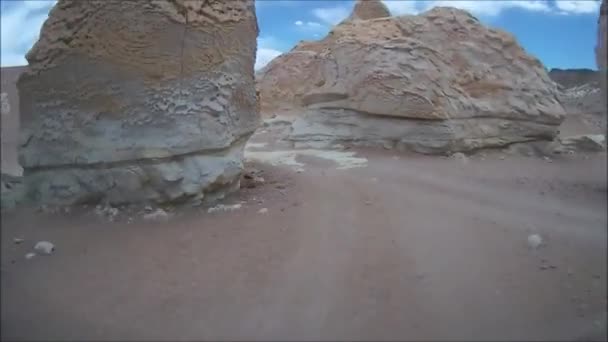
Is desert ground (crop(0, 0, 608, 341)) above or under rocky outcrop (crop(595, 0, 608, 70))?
under

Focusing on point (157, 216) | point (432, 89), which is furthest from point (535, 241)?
point (432, 89)

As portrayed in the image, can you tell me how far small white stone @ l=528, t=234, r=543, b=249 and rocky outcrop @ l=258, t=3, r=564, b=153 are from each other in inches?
232

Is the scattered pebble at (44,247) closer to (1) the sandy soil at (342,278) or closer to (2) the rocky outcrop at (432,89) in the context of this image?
(1) the sandy soil at (342,278)

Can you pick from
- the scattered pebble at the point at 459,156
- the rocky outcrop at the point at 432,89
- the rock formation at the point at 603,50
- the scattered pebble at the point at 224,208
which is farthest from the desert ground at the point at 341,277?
the rocky outcrop at the point at 432,89

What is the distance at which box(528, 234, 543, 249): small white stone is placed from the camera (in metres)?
1.85

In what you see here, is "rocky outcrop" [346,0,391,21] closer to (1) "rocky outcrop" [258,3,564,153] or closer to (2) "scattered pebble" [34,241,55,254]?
(1) "rocky outcrop" [258,3,564,153]

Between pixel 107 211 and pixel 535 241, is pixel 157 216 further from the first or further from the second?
pixel 535 241

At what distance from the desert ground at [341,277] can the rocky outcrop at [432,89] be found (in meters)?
5.25

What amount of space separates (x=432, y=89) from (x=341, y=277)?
20.4ft

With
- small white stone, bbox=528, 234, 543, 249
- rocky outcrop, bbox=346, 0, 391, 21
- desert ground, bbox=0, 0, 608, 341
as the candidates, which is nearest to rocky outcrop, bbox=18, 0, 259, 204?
desert ground, bbox=0, 0, 608, 341

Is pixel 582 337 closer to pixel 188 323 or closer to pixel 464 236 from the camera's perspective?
pixel 464 236

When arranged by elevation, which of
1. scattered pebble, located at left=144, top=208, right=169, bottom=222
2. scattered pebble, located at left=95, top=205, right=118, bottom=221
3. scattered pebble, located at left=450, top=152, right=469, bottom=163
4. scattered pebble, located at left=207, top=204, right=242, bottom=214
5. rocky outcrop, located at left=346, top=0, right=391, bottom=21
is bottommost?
scattered pebble, located at left=207, top=204, right=242, bottom=214

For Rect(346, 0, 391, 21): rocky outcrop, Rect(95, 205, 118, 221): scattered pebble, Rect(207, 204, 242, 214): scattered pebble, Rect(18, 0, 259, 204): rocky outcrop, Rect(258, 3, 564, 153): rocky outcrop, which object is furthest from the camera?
Rect(346, 0, 391, 21): rocky outcrop

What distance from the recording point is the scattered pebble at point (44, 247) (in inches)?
70.8
